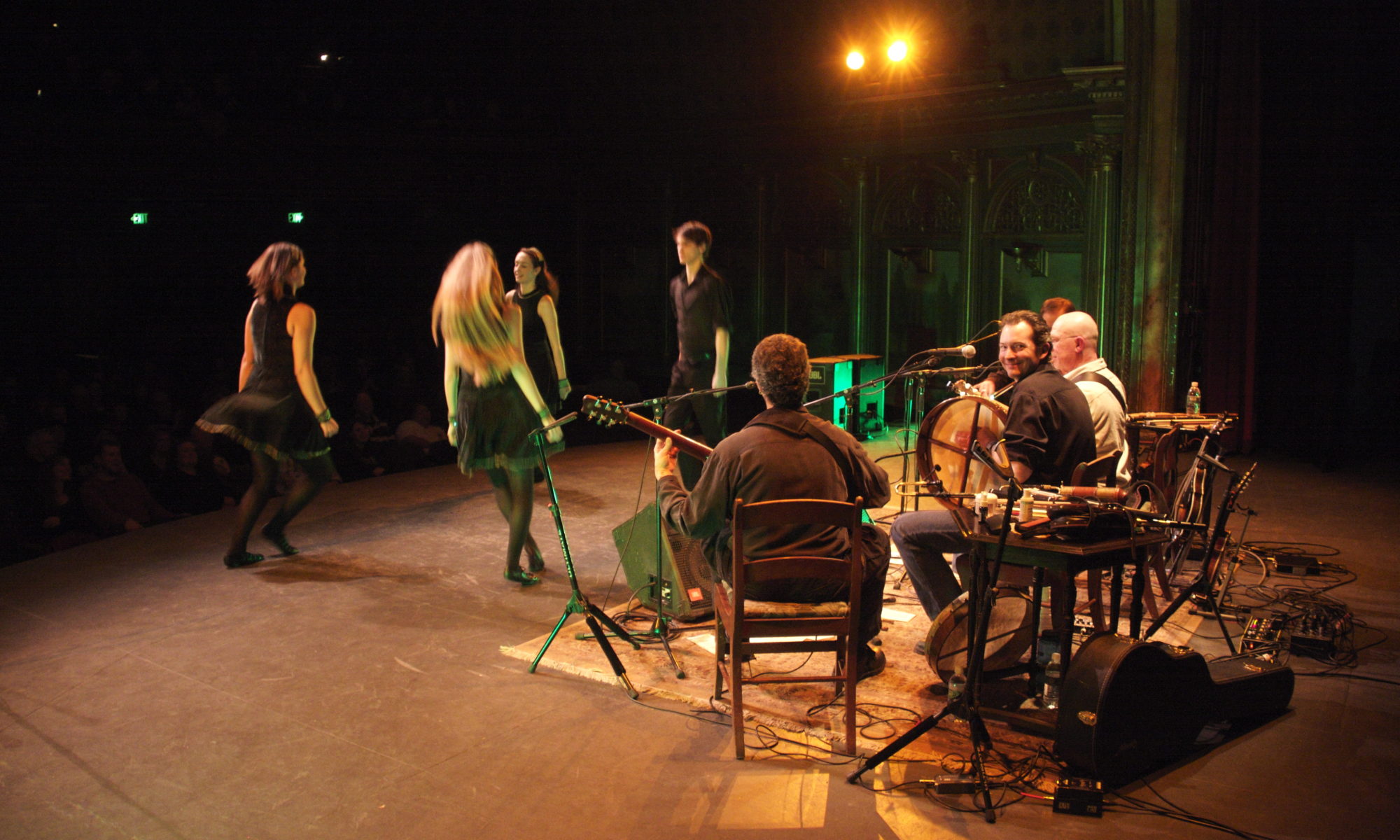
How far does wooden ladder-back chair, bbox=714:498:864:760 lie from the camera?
3.28 metres

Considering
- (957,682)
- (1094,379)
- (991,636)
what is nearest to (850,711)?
(957,682)

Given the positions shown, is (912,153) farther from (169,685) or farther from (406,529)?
(169,685)

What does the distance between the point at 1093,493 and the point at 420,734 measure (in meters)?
2.56

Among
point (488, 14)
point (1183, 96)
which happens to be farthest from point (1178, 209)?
point (488, 14)

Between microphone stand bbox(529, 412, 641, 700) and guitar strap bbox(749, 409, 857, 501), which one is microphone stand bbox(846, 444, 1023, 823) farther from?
microphone stand bbox(529, 412, 641, 700)

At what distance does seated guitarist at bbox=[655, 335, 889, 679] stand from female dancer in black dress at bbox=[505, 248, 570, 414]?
2.80m

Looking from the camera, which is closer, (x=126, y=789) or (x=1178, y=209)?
(x=126, y=789)

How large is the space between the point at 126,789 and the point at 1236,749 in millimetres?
3776

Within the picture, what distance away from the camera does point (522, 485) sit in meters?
5.30

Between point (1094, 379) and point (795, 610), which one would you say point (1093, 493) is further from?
point (1094, 379)

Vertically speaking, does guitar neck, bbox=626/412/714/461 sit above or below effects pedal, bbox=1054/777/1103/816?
above

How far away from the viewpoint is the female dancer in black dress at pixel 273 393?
557 centimetres

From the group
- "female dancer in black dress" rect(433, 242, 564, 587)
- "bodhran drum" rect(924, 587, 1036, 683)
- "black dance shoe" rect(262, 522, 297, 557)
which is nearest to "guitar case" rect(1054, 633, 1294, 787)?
"bodhran drum" rect(924, 587, 1036, 683)

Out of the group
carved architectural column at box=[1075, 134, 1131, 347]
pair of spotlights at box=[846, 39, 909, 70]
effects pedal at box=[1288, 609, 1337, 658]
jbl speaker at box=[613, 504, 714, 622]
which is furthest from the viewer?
pair of spotlights at box=[846, 39, 909, 70]
